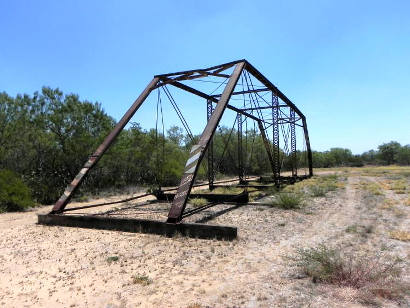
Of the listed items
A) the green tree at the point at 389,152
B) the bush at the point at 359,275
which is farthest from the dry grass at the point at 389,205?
the green tree at the point at 389,152

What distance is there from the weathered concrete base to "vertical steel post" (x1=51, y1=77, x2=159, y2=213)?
20.1 inches

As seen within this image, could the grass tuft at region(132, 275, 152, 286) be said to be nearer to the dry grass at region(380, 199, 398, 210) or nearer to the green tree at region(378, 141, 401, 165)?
Answer: the dry grass at region(380, 199, 398, 210)

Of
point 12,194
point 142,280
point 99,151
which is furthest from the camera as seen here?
→ point 12,194

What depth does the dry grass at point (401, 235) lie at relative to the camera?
5954mm

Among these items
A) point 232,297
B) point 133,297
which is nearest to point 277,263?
point 232,297

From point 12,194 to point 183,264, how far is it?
344 inches

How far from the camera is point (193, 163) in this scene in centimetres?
752

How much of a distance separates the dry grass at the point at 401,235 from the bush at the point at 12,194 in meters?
10.9

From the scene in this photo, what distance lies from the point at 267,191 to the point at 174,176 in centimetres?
879

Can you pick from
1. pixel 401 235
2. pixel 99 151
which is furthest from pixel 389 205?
pixel 99 151

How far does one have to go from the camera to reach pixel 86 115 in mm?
A: 17234

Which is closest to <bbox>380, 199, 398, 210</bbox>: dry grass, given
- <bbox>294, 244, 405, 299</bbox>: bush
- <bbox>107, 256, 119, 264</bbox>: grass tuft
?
<bbox>294, 244, 405, 299</bbox>: bush

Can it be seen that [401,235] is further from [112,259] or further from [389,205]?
[112,259]

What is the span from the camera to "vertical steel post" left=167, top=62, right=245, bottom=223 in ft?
22.3
